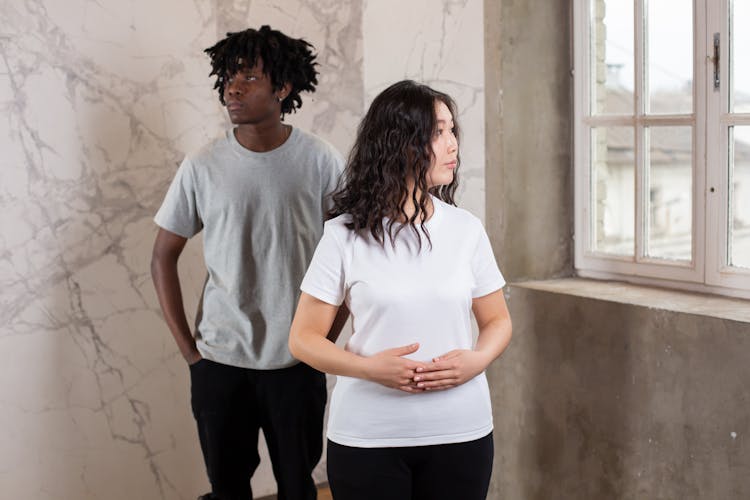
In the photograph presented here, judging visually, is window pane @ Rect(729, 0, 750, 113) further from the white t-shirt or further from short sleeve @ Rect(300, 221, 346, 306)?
short sleeve @ Rect(300, 221, 346, 306)

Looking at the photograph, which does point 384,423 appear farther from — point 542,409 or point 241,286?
point 542,409

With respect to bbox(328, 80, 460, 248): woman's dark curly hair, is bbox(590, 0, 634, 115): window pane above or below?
above

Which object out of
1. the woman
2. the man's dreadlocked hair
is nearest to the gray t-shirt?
the man's dreadlocked hair

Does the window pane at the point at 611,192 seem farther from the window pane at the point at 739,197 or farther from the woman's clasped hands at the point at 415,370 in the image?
the woman's clasped hands at the point at 415,370

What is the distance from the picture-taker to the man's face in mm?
2125

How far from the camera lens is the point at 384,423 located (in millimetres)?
1555

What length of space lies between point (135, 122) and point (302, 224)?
0.82m

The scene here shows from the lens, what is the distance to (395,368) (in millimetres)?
1510

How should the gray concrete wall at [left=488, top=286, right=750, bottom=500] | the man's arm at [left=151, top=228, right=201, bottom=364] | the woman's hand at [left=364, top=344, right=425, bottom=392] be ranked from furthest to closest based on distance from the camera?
the man's arm at [left=151, top=228, right=201, bottom=364]
the gray concrete wall at [left=488, top=286, right=750, bottom=500]
the woman's hand at [left=364, top=344, right=425, bottom=392]

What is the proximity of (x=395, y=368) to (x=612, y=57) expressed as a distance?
137cm

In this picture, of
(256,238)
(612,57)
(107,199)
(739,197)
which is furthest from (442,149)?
(107,199)

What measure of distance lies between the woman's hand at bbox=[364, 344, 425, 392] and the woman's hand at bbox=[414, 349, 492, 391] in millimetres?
10

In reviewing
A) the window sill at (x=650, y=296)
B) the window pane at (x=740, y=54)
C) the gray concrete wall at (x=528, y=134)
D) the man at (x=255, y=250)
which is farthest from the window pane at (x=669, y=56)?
the man at (x=255, y=250)

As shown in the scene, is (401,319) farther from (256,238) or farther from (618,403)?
(618,403)
